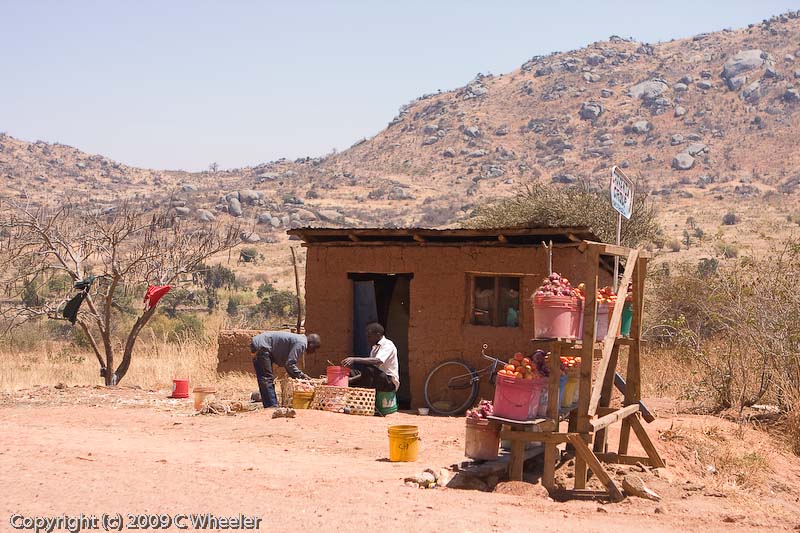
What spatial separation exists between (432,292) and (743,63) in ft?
229

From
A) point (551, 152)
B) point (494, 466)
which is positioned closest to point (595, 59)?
point (551, 152)

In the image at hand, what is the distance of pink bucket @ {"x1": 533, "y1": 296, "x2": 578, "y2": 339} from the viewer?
25.5 ft

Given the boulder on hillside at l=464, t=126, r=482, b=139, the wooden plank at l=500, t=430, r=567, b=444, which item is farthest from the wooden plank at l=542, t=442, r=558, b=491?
the boulder on hillside at l=464, t=126, r=482, b=139

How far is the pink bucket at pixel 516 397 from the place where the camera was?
787 centimetres

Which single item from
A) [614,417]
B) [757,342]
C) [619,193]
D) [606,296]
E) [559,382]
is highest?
[619,193]

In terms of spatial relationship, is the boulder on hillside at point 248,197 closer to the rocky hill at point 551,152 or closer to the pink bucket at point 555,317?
the rocky hill at point 551,152

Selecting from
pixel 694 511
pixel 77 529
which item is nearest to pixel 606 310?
pixel 694 511

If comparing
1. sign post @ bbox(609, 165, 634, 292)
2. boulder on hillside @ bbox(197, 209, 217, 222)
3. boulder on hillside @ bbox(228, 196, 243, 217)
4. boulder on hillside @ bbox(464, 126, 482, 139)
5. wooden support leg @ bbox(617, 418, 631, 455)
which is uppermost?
boulder on hillside @ bbox(464, 126, 482, 139)

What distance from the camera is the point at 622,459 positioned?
9203 mm

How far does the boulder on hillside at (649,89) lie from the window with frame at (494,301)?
66.3 m

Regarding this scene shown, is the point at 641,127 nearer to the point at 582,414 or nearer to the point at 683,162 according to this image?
the point at 683,162

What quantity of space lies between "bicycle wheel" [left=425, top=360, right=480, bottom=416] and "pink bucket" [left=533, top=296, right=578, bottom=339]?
556cm

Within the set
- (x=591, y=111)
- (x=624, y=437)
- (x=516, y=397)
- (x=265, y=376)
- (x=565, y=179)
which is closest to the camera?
(x=516, y=397)

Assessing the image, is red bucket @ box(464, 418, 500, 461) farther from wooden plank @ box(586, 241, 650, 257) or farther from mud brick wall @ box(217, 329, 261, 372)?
mud brick wall @ box(217, 329, 261, 372)
